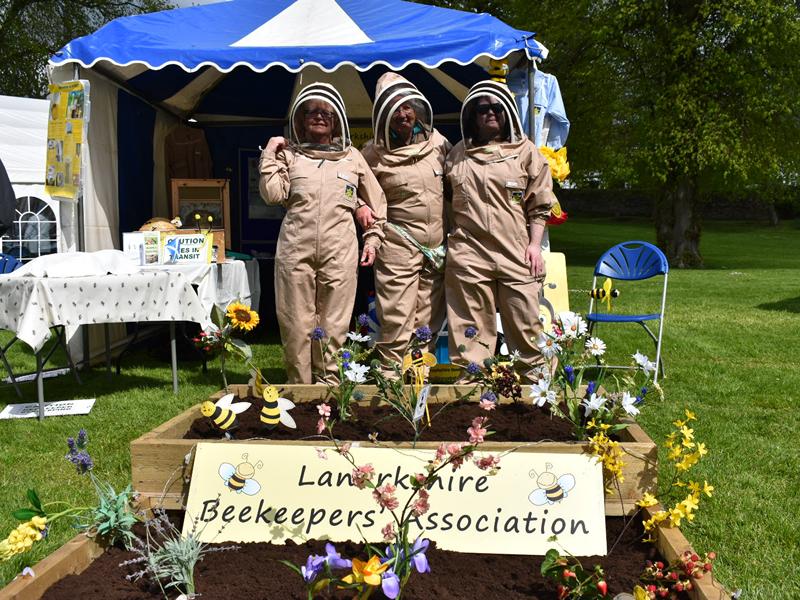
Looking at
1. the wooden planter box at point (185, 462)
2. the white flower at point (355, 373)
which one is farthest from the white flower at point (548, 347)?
the white flower at point (355, 373)

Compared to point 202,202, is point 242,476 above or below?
below

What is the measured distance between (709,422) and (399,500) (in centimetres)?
240

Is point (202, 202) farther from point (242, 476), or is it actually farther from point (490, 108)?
point (242, 476)

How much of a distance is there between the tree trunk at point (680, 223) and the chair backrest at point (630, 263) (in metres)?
13.0

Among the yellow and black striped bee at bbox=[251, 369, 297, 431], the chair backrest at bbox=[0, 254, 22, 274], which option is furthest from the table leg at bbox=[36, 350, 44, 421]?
the yellow and black striped bee at bbox=[251, 369, 297, 431]

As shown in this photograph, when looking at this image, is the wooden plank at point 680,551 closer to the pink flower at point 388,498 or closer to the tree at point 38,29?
the pink flower at point 388,498

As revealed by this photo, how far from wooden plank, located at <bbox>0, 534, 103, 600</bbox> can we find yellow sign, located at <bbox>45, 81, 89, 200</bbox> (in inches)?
136

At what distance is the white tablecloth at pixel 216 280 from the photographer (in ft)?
15.7

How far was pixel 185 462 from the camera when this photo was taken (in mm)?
2430

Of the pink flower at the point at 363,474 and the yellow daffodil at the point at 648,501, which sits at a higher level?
the pink flower at the point at 363,474

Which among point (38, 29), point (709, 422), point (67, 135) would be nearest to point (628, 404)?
point (709, 422)

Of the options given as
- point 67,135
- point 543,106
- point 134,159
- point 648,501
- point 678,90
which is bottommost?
point 648,501

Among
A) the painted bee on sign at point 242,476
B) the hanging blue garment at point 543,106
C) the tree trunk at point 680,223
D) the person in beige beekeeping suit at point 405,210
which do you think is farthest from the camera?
the tree trunk at point 680,223

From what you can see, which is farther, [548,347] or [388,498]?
[548,347]
